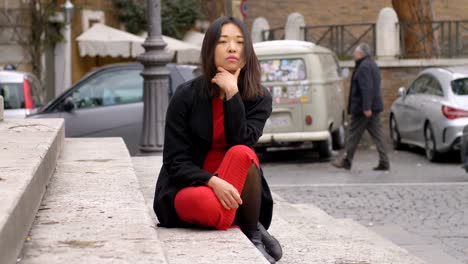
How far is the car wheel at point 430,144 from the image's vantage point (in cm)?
1836

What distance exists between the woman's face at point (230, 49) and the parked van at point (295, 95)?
12.4 m

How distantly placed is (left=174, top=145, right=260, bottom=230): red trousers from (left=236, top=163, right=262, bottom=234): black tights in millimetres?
42

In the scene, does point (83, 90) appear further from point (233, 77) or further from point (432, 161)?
point (233, 77)

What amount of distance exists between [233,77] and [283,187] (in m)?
8.32

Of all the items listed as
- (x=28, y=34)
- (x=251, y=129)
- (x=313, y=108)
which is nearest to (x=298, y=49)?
(x=313, y=108)

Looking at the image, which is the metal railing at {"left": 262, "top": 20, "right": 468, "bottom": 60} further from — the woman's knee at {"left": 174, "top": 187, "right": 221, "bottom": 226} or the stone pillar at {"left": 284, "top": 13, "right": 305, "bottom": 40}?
the woman's knee at {"left": 174, "top": 187, "right": 221, "bottom": 226}

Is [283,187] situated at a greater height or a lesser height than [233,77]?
lesser

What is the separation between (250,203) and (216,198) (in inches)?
8.3

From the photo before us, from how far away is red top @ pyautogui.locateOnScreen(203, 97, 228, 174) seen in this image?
6234 mm

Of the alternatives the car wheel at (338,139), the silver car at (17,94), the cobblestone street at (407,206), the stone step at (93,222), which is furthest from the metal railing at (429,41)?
the stone step at (93,222)

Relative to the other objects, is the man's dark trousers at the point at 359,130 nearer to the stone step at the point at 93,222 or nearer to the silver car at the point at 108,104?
the silver car at the point at 108,104

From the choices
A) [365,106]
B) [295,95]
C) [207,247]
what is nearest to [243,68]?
[207,247]

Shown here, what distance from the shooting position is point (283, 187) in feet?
47.3

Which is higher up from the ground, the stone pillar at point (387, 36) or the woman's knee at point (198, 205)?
the stone pillar at point (387, 36)
